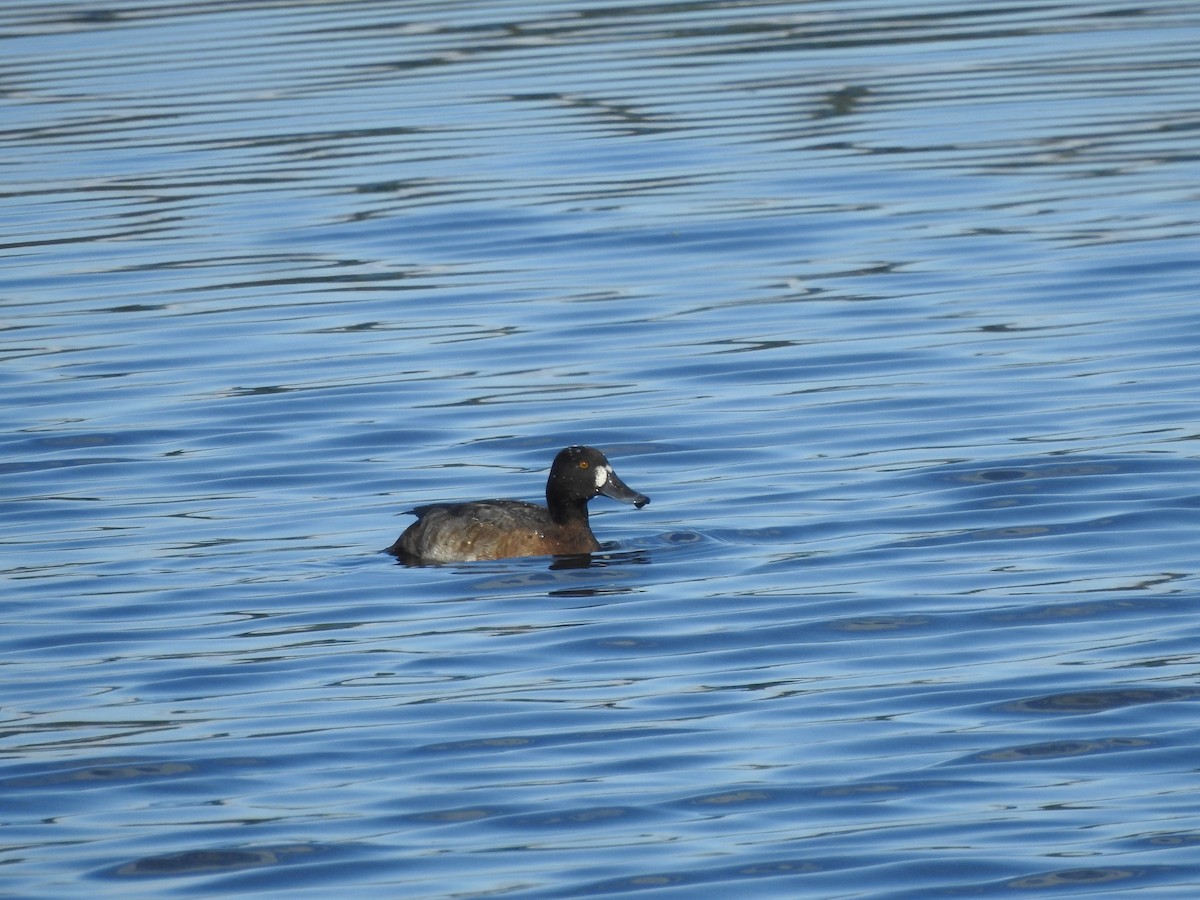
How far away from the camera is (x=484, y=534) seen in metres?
11.9

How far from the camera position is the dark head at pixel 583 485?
12.2 m

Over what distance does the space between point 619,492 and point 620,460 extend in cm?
153

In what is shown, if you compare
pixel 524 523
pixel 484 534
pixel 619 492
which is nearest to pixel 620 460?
pixel 619 492

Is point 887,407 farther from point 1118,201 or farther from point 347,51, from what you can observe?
point 347,51

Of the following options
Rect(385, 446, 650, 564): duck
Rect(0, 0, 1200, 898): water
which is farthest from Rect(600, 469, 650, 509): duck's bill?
Rect(0, 0, 1200, 898): water

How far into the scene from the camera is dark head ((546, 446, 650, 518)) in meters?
12.2

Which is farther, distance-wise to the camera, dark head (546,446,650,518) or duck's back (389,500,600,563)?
dark head (546,446,650,518)

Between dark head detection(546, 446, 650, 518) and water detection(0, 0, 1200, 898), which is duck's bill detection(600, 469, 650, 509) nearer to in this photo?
dark head detection(546, 446, 650, 518)

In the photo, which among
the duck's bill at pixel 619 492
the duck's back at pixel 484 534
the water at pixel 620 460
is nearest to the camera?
the water at pixel 620 460

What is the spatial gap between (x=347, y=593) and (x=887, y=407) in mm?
4699

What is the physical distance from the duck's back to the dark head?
12 centimetres

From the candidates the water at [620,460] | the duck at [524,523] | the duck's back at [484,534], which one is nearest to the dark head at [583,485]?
the duck at [524,523]

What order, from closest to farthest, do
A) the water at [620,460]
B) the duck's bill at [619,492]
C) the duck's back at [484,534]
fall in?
the water at [620,460] < the duck's back at [484,534] < the duck's bill at [619,492]

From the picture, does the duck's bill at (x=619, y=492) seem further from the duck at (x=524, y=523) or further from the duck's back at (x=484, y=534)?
the duck's back at (x=484, y=534)
